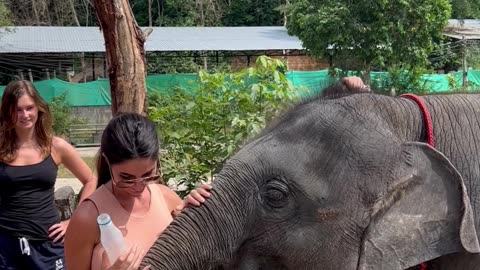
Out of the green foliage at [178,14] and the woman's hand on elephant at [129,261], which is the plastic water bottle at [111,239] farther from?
the green foliage at [178,14]

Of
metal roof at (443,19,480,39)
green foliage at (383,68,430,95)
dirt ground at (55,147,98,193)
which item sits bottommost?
dirt ground at (55,147,98,193)

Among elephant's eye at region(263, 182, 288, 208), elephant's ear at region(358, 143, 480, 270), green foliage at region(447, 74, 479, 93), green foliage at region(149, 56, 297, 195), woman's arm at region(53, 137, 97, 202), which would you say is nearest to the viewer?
elephant's ear at region(358, 143, 480, 270)

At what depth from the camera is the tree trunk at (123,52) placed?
17.1 ft

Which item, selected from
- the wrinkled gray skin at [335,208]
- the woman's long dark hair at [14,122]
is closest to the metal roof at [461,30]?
the woman's long dark hair at [14,122]

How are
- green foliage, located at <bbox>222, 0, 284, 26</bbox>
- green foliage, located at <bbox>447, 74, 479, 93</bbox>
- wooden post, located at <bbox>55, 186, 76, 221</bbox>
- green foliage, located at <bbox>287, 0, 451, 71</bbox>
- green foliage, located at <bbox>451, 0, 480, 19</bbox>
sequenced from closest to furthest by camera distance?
green foliage, located at <bbox>447, 74, 479, 93</bbox> < wooden post, located at <bbox>55, 186, 76, 221</bbox> < green foliage, located at <bbox>287, 0, 451, 71</bbox> < green foliage, located at <bbox>451, 0, 480, 19</bbox> < green foliage, located at <bbox>222, 0, 284, 26</bbox>

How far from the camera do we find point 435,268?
2.31 metres

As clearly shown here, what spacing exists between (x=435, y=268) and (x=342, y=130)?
575 millimetres

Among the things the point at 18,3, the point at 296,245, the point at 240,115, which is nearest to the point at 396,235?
the point at 296,245

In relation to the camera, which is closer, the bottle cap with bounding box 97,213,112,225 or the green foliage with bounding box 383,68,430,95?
the bottle cap with bounding box 97,213,112,225

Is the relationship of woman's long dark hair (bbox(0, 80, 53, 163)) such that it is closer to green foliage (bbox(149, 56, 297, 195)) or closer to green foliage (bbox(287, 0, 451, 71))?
green foliage (bbox(149, 56, 297, 195))

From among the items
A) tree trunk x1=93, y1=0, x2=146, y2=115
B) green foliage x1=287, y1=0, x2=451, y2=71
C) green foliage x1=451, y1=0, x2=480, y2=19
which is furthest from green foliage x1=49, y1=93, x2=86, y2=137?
green foliage x1=451, y1=0, x2=480, y2=19

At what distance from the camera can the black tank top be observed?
388 cm

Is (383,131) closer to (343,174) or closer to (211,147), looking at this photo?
(343,174)

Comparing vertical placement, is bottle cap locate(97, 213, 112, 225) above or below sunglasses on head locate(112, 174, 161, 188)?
below
